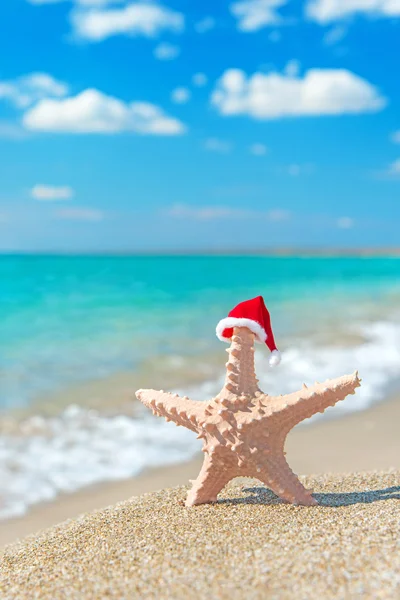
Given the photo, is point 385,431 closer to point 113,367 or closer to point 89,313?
point 113,367

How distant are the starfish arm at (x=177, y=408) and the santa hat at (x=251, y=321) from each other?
48 centimetres

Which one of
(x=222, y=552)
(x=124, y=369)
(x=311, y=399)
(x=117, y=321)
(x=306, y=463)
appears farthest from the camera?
(x=117, y=321)

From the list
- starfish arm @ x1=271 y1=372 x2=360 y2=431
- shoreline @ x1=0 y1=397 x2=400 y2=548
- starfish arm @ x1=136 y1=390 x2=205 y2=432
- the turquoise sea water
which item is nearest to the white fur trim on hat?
starfish arm @ x1=271 y1=372 x2=360 y2=431

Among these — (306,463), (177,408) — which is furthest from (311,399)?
(306,463)

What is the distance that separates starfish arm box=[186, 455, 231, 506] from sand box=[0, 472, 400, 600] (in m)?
0.06

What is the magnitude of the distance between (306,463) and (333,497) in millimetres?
1817

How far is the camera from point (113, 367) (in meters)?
11.3

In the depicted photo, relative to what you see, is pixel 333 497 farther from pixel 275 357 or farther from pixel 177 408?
pixel 177 408

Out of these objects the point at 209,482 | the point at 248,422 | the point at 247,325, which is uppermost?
the point at 247,325

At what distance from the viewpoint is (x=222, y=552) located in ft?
10.5

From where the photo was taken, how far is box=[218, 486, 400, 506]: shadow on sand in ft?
13.3

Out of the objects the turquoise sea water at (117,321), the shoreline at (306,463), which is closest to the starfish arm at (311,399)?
the shoreline at (306,463)

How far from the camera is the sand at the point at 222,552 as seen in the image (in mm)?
2779

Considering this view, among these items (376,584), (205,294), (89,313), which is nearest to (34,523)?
(376,584)
